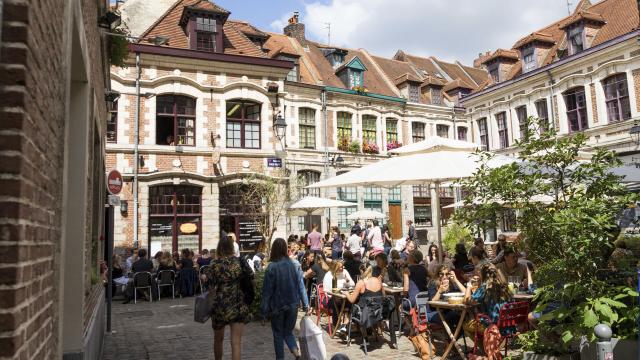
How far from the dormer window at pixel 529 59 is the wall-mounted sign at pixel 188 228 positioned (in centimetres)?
1875

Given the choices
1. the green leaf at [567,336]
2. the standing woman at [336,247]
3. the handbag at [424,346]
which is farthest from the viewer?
the standing woman at [336,247]

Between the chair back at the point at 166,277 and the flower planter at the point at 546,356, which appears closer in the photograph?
the flower planter at the point at 546,356

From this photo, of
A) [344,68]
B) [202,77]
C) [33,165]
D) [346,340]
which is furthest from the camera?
[344,68]

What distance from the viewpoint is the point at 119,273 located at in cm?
1277

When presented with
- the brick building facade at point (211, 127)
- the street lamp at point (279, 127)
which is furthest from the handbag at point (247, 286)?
the street lamp at point (279, 127)

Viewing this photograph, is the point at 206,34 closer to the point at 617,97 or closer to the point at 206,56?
the point at 206,56

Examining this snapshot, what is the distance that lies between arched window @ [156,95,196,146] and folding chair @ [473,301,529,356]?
1501 centimetres

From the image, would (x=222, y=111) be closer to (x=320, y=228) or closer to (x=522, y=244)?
(x=320, y=228)

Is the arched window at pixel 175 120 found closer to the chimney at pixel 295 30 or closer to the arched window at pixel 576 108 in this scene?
the chimney at pixel 295 30

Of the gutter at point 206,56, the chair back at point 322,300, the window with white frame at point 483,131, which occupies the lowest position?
the chair back at point 322,300

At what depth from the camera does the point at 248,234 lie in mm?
18984

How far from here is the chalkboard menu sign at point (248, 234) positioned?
1888cm

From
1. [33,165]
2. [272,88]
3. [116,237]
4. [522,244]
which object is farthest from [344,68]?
[33,165]

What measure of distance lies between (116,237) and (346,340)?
12.2 meters
